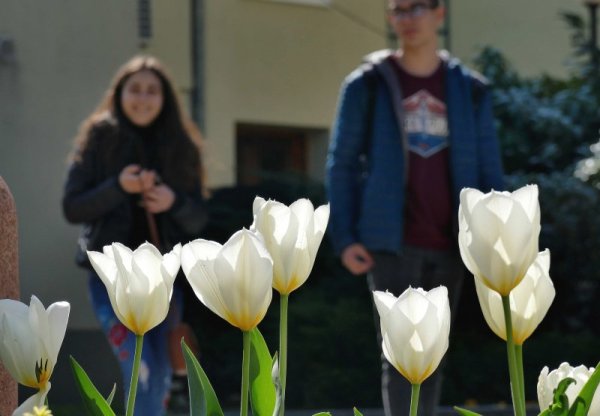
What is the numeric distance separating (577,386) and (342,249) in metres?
3.83

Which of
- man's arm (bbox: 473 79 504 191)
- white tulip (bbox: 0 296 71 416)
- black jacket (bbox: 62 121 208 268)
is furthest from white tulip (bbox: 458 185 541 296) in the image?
black jacket (bbox: 62 121 208 268)

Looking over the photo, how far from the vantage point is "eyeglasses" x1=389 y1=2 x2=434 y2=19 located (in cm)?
598

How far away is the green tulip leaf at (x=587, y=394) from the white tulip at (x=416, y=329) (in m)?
0.18

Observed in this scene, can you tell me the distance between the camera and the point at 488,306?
2018 millimetres

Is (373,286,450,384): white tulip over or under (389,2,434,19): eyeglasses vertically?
under

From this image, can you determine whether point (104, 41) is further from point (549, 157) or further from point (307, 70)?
point (549, 157)

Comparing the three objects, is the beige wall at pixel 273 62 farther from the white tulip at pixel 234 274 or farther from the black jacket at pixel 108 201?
the white tulip at pixel 234 274

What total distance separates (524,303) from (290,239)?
0.99ft

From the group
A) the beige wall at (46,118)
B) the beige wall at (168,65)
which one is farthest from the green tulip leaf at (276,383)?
the beige wall at (46,118)

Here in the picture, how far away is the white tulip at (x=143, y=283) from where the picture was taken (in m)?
1.92

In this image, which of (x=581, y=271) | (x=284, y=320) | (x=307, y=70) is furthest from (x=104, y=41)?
(x=284, y=320)

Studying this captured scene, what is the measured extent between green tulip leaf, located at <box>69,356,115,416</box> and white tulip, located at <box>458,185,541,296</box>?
0.46 metres

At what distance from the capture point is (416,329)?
1.88m

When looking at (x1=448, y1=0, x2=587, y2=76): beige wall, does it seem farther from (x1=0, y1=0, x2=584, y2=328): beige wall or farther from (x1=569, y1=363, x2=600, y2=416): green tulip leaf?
(x1=569, y1=363, x2=600, y2=416): green tulip leaf
